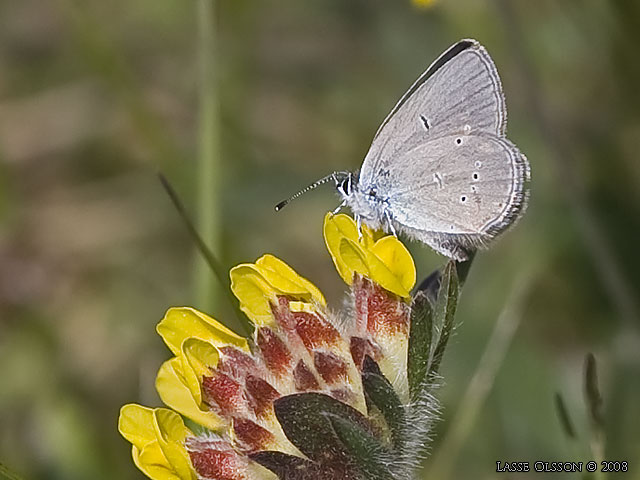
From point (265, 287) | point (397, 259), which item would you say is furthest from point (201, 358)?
point (397, 259)

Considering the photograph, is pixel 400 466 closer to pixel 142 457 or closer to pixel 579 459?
pixel 142 457

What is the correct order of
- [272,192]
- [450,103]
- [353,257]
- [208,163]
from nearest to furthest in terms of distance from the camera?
[353,257]
[450,103]
[208,163]
[272,192]

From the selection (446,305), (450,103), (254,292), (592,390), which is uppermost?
(450,103)

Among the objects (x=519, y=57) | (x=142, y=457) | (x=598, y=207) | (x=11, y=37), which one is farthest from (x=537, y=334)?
(x=11, y=37)

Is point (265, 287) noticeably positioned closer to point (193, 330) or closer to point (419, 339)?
point (193, 330)

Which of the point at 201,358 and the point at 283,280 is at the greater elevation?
the point at 283,280

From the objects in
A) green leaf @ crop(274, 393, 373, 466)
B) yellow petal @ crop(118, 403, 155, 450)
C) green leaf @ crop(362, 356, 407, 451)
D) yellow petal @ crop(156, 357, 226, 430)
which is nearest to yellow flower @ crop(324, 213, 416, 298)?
green leaf @ crop(362, 356, 407, 451)

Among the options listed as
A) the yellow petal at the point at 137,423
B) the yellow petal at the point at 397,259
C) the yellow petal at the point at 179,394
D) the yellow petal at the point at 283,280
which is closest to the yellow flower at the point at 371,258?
the yellow petal at the point at 397,259

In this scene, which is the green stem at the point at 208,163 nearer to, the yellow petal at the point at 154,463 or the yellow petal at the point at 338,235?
the yellow petal at the point at 338,235
